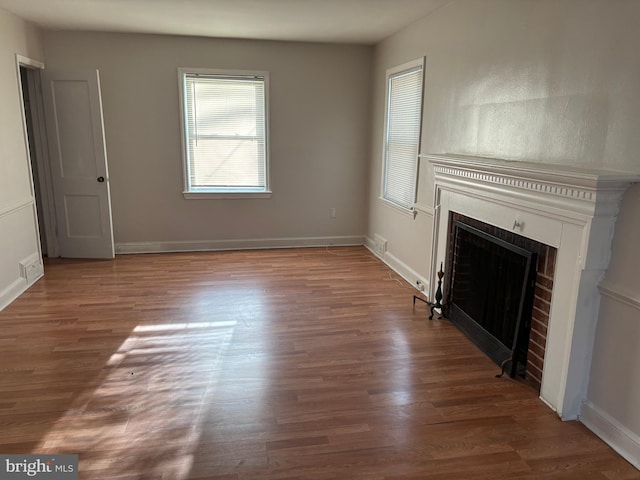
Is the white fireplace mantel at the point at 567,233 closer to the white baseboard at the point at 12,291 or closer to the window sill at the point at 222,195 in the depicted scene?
the window sill at the point at 222,195

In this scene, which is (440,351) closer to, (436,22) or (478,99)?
(478,99)

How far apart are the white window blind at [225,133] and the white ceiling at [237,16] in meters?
0.58

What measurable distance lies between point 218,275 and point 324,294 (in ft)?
4.08

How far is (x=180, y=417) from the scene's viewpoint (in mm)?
2408

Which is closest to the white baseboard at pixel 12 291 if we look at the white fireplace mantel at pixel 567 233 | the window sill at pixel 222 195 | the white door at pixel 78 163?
the white door at pixel 78 163

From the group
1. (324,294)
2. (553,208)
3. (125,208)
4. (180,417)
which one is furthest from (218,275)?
(553,208)

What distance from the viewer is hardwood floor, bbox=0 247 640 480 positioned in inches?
82.8

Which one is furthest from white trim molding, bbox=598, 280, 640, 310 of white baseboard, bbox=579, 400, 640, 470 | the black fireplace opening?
white baseboard, bbox=579, 400, 640, 470

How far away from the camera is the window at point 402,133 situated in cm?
447

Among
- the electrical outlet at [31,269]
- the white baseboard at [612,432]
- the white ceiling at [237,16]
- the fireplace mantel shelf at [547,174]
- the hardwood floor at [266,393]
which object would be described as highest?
the white ceiling at [237,16]

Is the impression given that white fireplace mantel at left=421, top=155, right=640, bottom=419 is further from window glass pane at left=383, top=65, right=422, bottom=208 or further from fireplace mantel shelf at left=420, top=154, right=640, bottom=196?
window glass pane at left=383, top=65, right=422, bottom=208

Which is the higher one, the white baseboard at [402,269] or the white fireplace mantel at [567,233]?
the white fireplace mantel at [567,233]

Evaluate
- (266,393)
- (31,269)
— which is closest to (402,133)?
(266,393)

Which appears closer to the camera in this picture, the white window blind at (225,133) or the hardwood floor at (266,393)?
the hardwood floor at (266,393)
